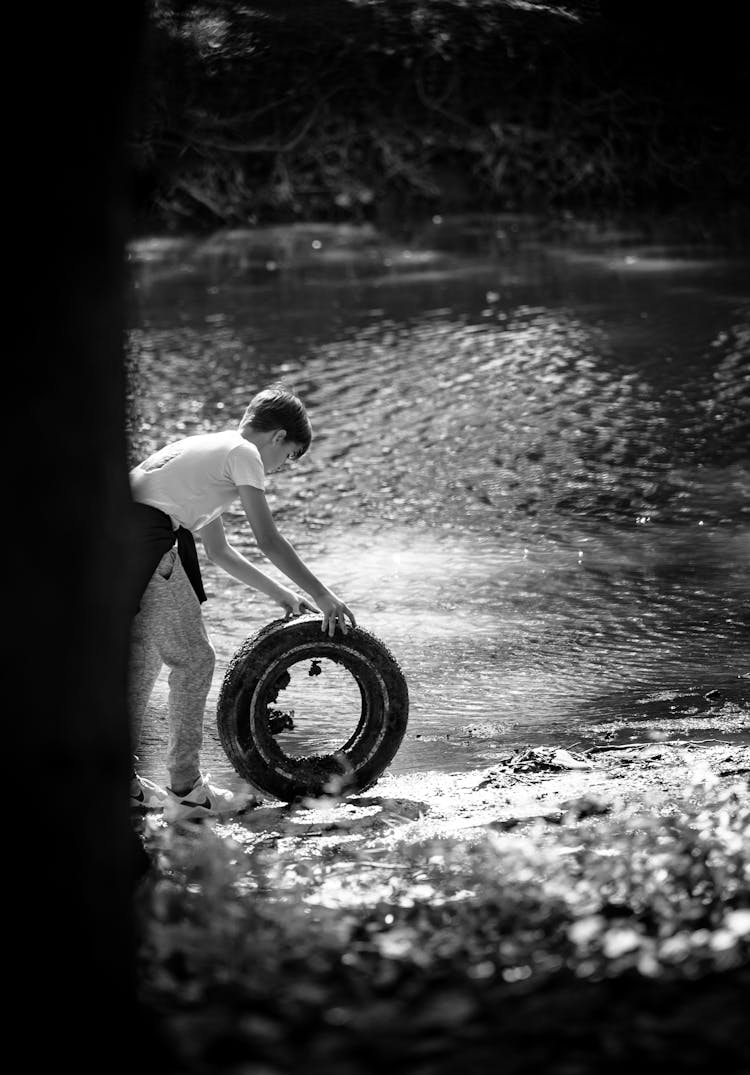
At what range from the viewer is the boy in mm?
5945

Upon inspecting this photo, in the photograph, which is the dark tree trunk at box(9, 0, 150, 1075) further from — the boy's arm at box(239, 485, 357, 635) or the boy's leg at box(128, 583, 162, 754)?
the boy's leg at box(128, 583, 162, 754)

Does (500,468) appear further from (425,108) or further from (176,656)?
(425,108)

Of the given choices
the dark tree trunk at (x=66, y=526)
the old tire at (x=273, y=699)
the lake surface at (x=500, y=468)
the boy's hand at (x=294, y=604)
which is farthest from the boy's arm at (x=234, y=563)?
the dark tree trunk at (x=66, y=526)

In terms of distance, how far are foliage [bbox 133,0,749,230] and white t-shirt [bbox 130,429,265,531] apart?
6.78m

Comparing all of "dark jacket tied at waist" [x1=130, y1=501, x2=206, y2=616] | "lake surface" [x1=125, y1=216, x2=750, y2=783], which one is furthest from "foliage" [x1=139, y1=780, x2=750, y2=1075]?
"lake surface" [x1=125, y1=216, x2=750, y2=783]

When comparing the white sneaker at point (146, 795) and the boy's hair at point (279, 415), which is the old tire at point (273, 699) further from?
the boy's hair at point (279, 415)

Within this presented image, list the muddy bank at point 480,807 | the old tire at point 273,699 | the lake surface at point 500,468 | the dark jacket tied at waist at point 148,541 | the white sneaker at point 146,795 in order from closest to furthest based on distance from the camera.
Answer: the muddy bank at point 480,807, the dark jacket tied at waist at point 148,541, the white sneaker at point 146,795, the old tire at point 273,699, the lake surface at point 500,468

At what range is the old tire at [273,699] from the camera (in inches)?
252

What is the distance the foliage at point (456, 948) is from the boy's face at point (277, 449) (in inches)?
63.3

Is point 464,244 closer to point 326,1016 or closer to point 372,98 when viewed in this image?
point 372,98

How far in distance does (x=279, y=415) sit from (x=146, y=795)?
5.57 ft

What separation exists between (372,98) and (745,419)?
8.11 metres

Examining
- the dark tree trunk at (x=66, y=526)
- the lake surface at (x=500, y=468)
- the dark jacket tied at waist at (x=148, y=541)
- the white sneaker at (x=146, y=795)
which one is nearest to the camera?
the dark tree trunk at (x=66, y=526)

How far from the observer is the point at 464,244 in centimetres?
2491
